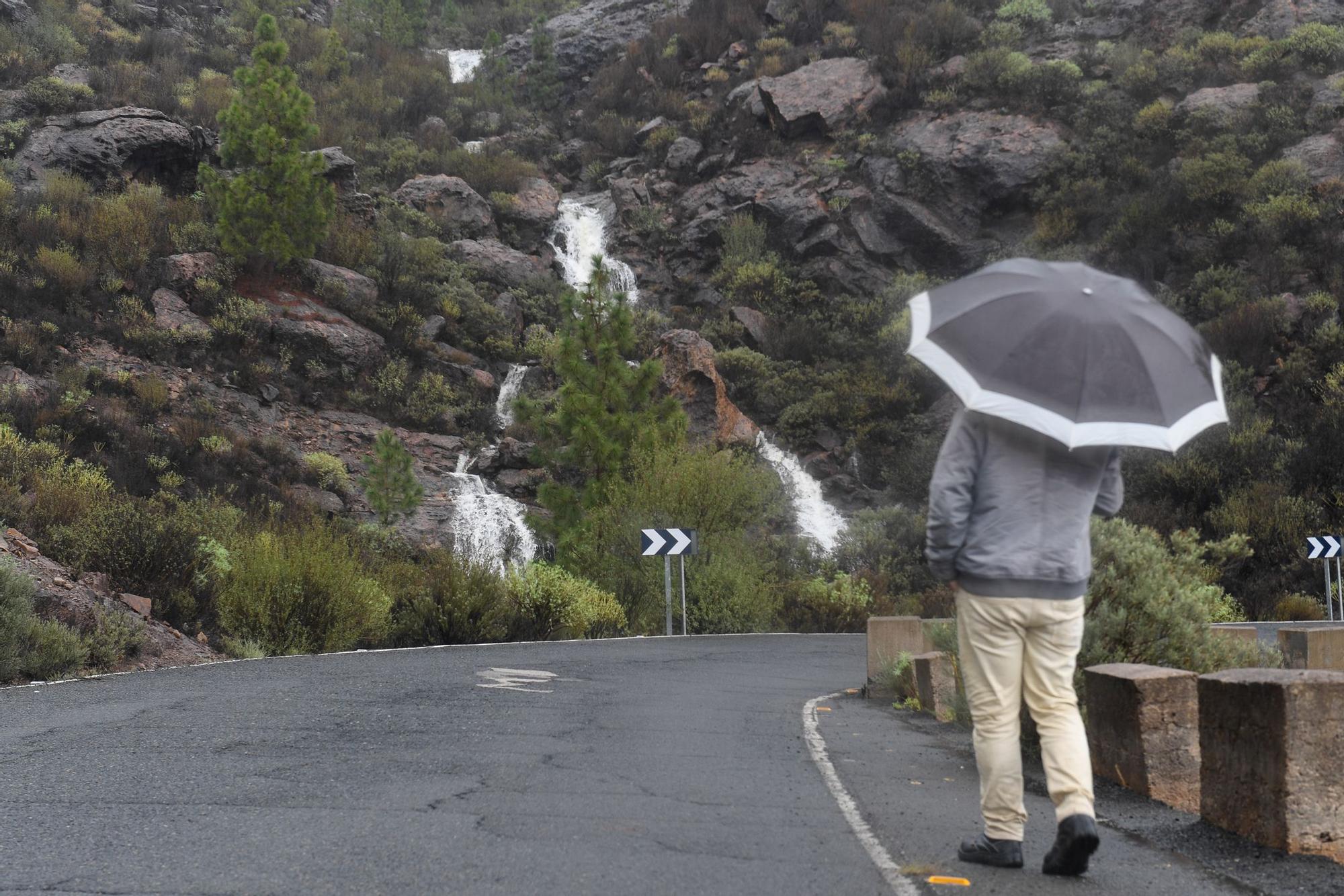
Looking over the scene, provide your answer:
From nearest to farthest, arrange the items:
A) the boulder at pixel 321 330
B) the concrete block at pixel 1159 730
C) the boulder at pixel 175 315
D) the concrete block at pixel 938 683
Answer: the concrete block at pixel 1159 730 → the concrete block at pixel 938 683 → the boulder at pixel 175 315 → the boulder at pixel 321 330

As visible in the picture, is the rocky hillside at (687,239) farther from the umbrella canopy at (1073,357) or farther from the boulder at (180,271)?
the umbrella canopy at (1073,357)

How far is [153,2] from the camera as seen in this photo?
62375 millimetres

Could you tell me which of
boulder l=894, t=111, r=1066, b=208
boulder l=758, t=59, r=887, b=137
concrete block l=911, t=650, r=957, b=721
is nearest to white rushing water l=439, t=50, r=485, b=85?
boulder l=758, t=59, r=887, b=137

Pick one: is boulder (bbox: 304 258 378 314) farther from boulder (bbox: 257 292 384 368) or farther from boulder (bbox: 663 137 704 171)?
boulder (bbox: 663 137 704 171)

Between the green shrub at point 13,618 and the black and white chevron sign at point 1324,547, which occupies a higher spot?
the black and white chevron sign at point 1324,547

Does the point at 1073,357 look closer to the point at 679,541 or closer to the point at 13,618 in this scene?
→ the point at 13,618

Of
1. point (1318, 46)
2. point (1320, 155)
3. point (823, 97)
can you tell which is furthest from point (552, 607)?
point (1318, 46)

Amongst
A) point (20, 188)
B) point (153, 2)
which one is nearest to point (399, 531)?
point (20, 188)

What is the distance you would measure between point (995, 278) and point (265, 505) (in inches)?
1013

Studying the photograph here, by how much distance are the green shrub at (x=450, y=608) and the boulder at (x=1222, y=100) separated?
4124cm

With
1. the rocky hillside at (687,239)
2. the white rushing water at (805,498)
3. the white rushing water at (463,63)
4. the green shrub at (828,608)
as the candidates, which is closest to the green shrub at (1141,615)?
the rocky hillside at (687,239)

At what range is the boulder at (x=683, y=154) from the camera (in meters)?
57.8

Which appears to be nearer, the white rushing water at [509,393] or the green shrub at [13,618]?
the green shrub at [13,618]

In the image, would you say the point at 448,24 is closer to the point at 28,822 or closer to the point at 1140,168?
the point at 1140,168
